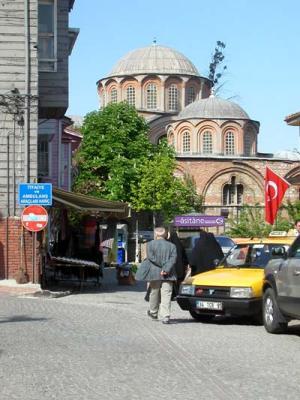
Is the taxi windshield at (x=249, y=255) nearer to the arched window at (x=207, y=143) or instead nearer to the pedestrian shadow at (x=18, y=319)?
the pedestrian shadow at (x=18, y=319)

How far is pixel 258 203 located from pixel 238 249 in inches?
2345

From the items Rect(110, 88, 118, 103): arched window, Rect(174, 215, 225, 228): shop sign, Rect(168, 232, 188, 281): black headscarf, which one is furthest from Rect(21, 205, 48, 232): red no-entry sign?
Rect(110, 88, 118, 103): arched window

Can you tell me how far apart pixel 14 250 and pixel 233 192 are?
56.4 metres

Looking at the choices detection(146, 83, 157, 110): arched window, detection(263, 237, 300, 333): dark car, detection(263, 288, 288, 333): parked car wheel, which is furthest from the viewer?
detection(146, 83, 157, 110): arched window

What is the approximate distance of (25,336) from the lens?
12.4 m

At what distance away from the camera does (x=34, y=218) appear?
21234 millimetres

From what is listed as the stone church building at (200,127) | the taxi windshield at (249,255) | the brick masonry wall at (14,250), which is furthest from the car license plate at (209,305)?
the stone church building at (200,127)

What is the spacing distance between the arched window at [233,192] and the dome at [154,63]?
1360 cm

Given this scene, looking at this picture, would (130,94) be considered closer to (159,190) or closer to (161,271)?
(159,190)

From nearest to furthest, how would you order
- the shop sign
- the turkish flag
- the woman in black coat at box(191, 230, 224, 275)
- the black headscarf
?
the black headscarf, the woman in black coat at box(191, 230, 224, 275), the turkish flag, the shop sign

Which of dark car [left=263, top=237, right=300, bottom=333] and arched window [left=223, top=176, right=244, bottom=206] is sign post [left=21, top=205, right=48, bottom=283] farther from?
arched window [left=223, top=176, right=244, bottom=206]

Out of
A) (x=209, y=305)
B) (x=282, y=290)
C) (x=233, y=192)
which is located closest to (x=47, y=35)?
(x=209, y=305)

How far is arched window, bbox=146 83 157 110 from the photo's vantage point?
8262 centimetres

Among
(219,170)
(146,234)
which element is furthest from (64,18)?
(219,170)
